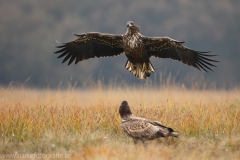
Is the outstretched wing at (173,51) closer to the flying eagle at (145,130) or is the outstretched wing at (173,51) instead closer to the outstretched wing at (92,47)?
the outstretched wing at (92,47)

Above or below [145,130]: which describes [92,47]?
above

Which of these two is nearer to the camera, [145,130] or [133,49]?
[145,130]

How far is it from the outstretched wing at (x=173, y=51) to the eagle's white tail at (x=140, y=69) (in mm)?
339

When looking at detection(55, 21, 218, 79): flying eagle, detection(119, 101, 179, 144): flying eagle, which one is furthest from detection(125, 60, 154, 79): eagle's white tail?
detection(119, 101, 179, 144): flying eagle

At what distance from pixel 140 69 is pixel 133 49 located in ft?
2.00

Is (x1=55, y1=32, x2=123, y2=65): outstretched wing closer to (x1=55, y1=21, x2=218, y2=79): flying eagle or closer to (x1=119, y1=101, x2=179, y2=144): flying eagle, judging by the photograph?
(x1=55, y1=21, x2=218, y2=79): flying eagle

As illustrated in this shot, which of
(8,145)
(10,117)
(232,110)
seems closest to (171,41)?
(232,110)

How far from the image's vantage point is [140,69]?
30.9 feet

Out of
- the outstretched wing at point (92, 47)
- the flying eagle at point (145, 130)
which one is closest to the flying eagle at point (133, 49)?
the outstretched wing at point (92, 47)

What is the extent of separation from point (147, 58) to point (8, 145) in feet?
13.8

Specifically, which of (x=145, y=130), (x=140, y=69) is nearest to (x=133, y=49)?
(x=140, y=69)

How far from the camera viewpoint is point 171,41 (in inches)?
360

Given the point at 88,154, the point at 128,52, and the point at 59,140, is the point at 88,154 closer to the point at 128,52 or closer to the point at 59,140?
the point at 59,140

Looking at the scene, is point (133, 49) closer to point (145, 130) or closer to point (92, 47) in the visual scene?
point (92, 47)
